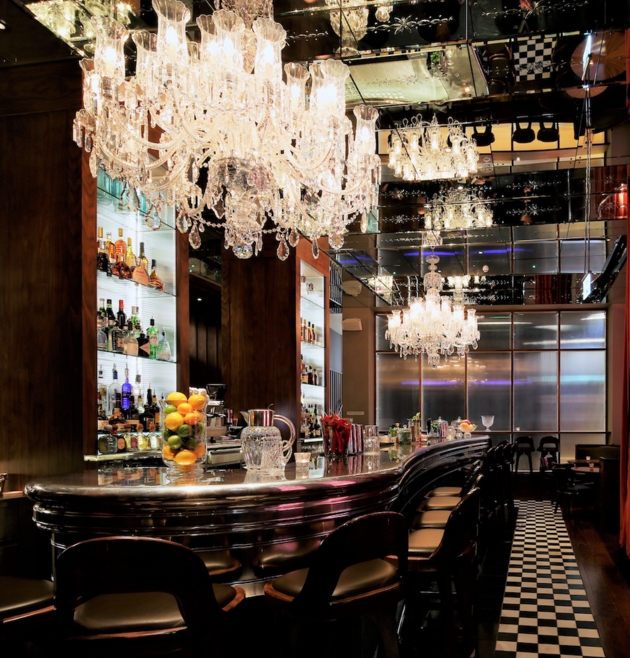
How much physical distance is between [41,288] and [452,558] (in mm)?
2507

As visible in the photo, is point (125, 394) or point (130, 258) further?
point (130, 258)

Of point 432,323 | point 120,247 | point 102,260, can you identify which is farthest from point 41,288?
point 432,323

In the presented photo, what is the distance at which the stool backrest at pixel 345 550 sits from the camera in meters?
2.26

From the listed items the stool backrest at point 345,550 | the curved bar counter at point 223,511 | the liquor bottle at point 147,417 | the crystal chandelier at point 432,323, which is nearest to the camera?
the stool backrest at point 345,550

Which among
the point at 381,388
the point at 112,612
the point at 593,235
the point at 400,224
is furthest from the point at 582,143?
the point at 112,612

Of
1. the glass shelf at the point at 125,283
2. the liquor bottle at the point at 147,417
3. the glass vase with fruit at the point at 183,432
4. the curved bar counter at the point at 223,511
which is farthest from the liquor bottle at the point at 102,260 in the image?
the curved bar counter at the point at 223,511

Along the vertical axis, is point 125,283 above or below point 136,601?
above

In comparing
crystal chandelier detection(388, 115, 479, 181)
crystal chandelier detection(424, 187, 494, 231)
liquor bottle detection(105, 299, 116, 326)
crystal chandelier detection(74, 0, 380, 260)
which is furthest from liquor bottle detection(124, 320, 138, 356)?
crystal chandelier detection(424, 187, 494, 231)

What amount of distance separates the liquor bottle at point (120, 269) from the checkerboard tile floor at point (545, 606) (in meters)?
3.08

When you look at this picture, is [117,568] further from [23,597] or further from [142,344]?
[142,344]

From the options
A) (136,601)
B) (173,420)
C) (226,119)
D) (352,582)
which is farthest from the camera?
(226,119)

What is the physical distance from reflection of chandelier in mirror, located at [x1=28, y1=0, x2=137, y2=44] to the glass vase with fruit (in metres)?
1.92

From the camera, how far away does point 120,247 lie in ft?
15.6

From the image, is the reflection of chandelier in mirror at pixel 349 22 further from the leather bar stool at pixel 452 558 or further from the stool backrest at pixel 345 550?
the stool backrest at pixel 345 550
